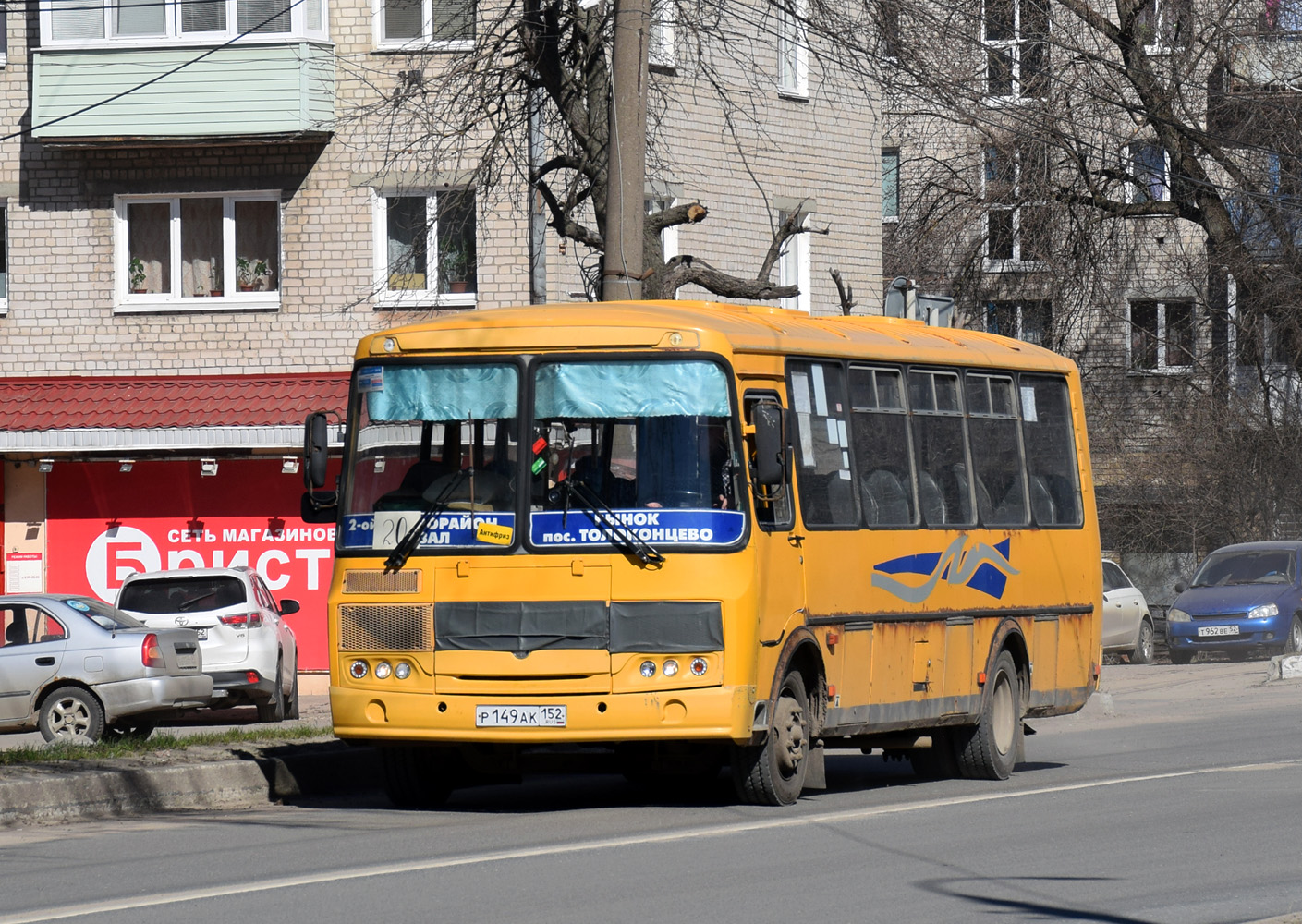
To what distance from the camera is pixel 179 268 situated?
2677 cm

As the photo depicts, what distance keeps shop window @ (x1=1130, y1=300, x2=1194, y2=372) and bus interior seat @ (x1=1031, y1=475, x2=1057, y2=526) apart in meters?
23.7

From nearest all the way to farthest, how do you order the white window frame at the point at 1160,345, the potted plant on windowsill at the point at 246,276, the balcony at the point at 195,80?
the balcony at the point at 195,80 → the potted plant on windowsill at the point at 246,276 → the white window frame at the point at 1160,345

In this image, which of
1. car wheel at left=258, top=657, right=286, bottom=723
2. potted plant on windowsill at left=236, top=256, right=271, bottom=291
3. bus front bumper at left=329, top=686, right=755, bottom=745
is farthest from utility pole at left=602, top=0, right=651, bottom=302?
potted plant on windowsill at left=236, top=256, right=271, bottom=291

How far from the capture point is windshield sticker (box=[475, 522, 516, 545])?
11.9m

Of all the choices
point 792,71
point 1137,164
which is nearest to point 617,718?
point 792,71

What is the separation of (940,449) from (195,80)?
14.5 meters

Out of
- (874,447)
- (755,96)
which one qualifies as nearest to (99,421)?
(755,96)

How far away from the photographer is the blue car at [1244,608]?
2984 cm

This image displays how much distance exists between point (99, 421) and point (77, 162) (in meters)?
3.63

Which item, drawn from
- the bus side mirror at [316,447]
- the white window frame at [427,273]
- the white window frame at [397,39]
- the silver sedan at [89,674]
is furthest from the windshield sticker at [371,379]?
the white window frame at [397,39]

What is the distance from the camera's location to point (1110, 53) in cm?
3506

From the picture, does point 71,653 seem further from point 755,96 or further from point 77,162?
point 755,96

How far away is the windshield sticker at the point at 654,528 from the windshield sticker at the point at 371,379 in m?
1.42

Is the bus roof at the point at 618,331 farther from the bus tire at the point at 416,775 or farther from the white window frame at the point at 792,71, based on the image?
the white window frame at the point at 792,71
